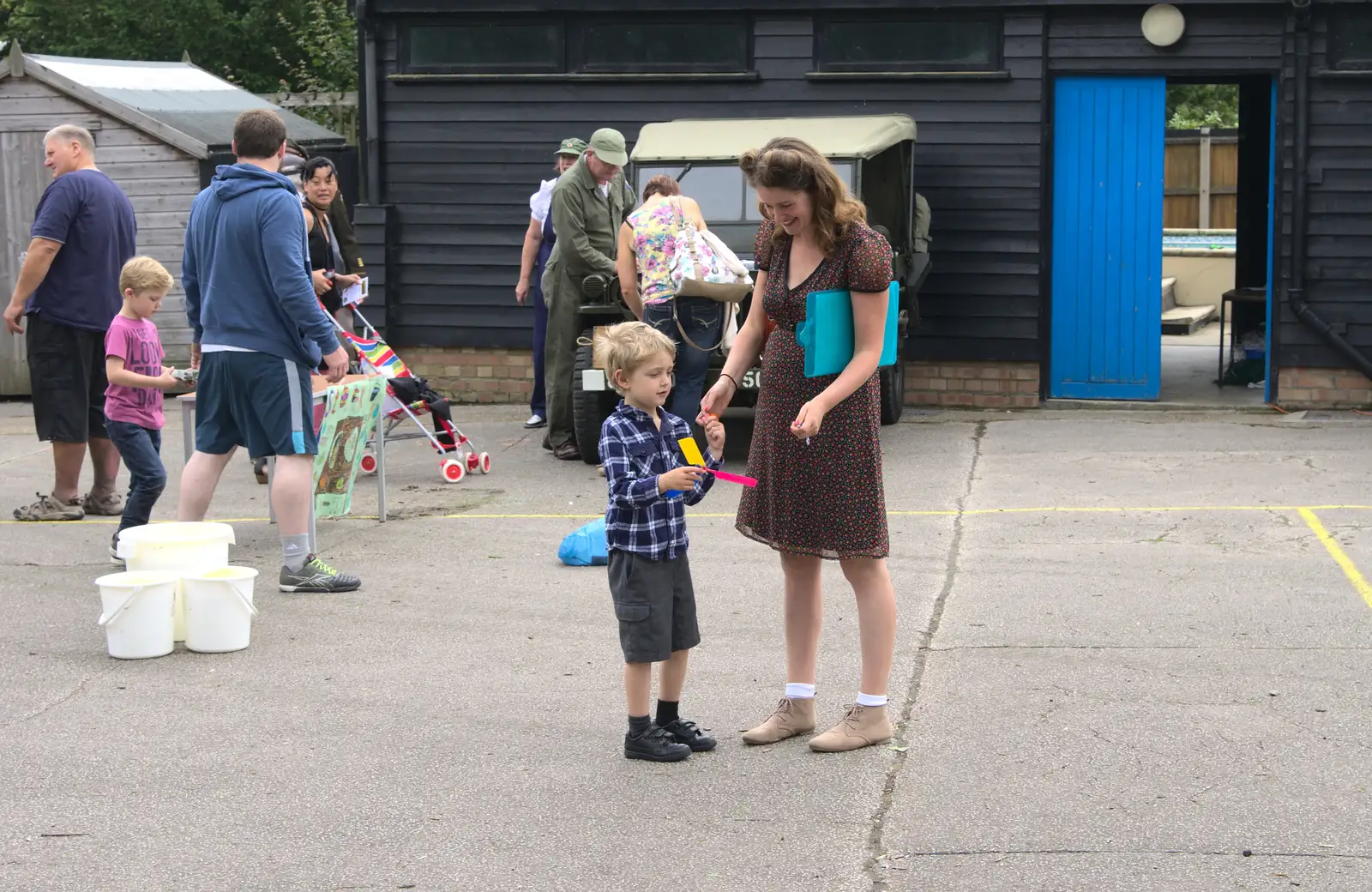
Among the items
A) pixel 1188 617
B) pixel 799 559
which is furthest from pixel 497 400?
pixel 799 559

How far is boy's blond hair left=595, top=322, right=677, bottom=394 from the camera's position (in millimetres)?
4676

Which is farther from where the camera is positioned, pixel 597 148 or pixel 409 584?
pixel 597 148

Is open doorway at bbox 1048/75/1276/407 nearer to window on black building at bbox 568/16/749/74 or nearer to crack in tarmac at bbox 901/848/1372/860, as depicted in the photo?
window on black building at bbox 568/16/749/74

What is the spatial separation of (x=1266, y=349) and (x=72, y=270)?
8.25 m

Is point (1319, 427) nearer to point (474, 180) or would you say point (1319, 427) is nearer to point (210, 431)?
point (474, 180)

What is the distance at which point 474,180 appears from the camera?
1309 centimetres

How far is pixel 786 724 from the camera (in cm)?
511

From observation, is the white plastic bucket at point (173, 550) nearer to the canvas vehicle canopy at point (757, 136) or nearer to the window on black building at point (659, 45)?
the canvas vehicle canopy at point (757, 136)

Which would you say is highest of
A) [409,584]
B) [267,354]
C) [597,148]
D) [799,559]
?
[597,148]

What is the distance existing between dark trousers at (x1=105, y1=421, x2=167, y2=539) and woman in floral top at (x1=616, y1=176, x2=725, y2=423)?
107 inches

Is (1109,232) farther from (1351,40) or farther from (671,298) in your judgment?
(671,298)

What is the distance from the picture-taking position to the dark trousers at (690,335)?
9.05 metres

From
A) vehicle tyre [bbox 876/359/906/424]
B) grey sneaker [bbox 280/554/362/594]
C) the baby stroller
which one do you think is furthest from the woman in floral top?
grey sneaker [bbox 280/554/362/594]

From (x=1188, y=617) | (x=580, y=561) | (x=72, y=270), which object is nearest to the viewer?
(x=1188, y=617)
